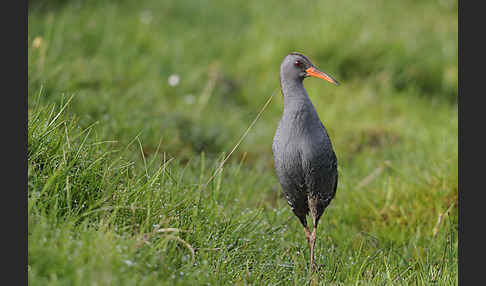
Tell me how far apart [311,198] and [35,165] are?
4.97 feet

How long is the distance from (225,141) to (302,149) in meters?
2.36

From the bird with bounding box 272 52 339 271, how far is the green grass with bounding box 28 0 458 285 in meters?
0.37

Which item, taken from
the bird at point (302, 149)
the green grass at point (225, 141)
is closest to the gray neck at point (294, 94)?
the bird at point (302, 149)

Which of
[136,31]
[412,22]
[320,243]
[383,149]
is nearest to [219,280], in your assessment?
[320,243]

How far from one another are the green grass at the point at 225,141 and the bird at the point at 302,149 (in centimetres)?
37

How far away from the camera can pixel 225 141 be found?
203 inches

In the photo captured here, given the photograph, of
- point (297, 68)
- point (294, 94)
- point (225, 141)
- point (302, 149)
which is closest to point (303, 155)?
point (302, 149)

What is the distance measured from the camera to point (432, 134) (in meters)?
5.45

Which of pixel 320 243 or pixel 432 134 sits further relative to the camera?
pixel 432 134

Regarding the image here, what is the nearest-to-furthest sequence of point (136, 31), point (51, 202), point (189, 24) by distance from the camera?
point (51, 202)
point (136, 31)
point (189, 24)

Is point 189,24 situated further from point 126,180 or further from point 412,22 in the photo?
point 126,180

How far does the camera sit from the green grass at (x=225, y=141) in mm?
2594

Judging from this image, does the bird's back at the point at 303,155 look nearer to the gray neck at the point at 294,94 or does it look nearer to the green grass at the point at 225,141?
the gray neck at the point at 294,94

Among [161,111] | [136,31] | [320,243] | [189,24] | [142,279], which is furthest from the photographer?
[189,24]
